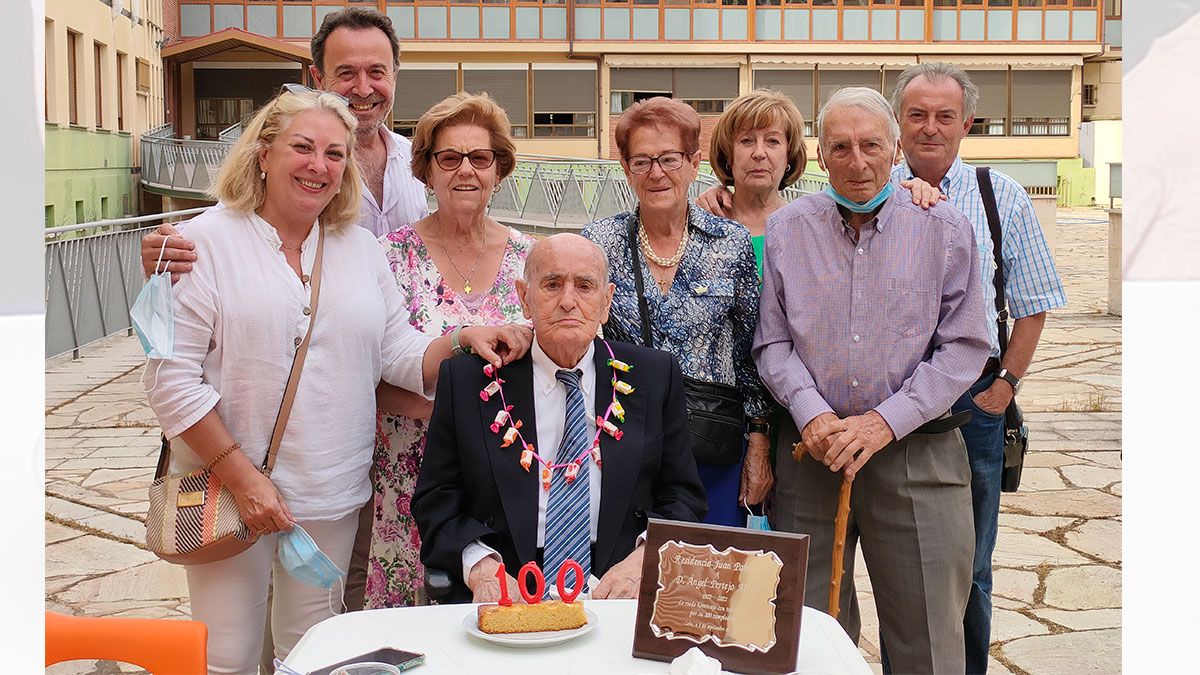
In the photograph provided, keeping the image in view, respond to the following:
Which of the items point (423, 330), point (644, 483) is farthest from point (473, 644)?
point (423, 330)

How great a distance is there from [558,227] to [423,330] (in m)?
13.7

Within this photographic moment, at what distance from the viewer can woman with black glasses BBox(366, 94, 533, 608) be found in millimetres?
3488

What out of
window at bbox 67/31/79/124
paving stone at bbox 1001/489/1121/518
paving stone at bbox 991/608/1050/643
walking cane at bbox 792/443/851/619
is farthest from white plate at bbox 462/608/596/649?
window at bbox 67/31/79/124

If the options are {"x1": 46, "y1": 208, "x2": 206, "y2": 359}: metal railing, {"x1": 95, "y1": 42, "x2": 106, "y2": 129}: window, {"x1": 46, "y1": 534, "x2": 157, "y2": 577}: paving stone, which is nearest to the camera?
{"x1": 46, "y1": 534, "x2": 157, "y2": 577}: paving stone

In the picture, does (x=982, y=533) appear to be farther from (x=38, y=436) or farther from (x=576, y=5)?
(x=576, y=5)

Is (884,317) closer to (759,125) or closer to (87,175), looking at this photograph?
(759,125)

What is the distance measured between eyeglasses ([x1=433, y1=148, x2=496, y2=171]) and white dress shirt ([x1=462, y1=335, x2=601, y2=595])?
0.67m

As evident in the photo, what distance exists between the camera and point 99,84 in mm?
21109

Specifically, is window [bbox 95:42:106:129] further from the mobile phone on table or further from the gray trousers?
the mobile phone on table

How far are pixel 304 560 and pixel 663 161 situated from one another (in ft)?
4.66

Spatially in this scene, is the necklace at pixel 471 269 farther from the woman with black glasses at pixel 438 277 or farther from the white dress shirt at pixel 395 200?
the white dress shirt at pixel 395 200

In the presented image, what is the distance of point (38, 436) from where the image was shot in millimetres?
1893

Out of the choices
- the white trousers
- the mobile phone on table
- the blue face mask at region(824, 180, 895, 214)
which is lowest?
the white trousers

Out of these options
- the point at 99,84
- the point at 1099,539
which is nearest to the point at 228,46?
the point at 99,84
